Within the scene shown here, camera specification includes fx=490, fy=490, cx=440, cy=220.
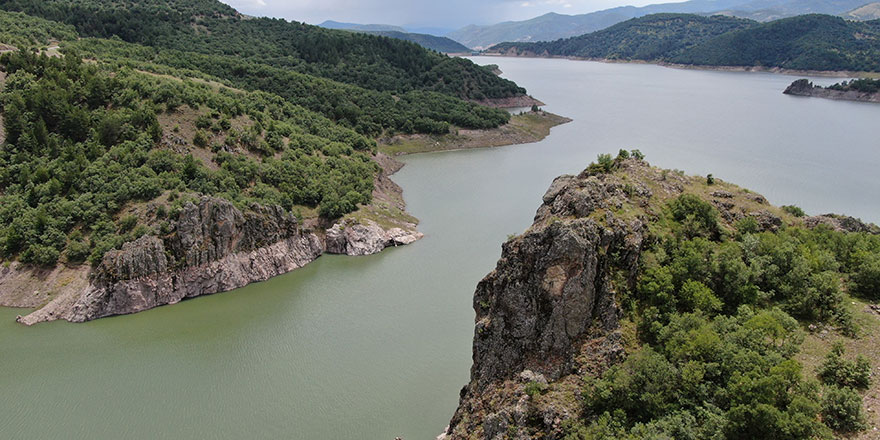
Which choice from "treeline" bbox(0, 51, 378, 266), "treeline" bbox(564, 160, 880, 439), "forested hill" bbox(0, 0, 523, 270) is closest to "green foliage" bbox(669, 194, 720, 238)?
"treeline" bbox(564, 160, 880, 439)

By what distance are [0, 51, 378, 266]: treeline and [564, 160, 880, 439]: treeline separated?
3274cm

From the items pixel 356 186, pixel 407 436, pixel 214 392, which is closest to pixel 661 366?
pixel 407 436

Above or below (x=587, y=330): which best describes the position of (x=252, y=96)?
above

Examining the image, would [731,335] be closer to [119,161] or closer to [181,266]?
[181,266]

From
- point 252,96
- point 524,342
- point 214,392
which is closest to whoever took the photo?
point 524,342

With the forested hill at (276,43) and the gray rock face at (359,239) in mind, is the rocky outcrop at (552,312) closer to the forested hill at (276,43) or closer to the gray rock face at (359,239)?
the gray rock face at (359,239)

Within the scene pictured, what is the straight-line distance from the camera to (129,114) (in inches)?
1779

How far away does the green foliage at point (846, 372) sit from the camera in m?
13.9

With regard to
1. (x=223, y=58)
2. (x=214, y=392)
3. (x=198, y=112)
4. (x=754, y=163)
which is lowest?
(x=214, y=392)

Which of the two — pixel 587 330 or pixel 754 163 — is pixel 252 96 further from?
pixel 754 163

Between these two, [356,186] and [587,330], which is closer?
[587,330]

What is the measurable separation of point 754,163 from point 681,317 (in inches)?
2447

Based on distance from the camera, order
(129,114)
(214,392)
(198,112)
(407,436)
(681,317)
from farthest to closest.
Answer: (198,112)
(129,114)
(214,392)
(407,436)
(681,317)

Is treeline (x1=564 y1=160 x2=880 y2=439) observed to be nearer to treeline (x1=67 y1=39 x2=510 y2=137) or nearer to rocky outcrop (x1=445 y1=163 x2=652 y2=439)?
rocky outcrop (x1=445 y1=163 x2=652 y2=439)
